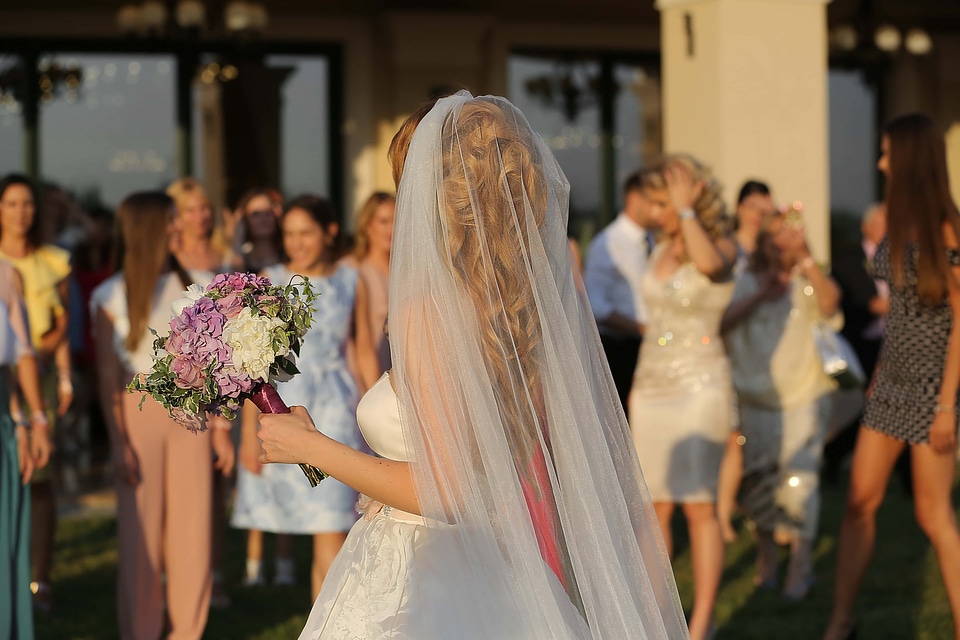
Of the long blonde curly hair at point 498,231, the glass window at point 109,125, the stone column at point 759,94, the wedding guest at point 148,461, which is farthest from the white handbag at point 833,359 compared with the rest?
the glass window at point 109,125

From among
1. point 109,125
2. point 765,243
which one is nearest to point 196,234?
point 765,243

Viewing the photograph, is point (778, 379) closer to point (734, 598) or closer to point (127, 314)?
point (734, 598)

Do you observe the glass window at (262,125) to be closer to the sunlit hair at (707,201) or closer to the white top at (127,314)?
the white top at (127,314)

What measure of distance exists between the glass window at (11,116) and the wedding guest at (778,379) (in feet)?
25.2

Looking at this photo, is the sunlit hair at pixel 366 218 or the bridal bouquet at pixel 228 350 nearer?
the bridal bouquet at pixel 228 350

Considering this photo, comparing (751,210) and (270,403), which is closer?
(270,403)

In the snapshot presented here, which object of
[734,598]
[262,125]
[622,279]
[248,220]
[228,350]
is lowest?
[734,598]

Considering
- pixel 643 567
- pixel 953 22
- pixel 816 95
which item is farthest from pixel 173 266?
pixel 953 22

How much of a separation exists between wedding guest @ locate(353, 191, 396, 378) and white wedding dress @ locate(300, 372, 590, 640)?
3175 millimetres

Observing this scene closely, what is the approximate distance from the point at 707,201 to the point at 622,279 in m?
2.09

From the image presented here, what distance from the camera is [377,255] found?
654cm

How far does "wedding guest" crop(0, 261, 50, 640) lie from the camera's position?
16.4 feet

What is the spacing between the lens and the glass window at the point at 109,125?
12062mm

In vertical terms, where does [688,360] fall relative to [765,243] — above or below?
below
